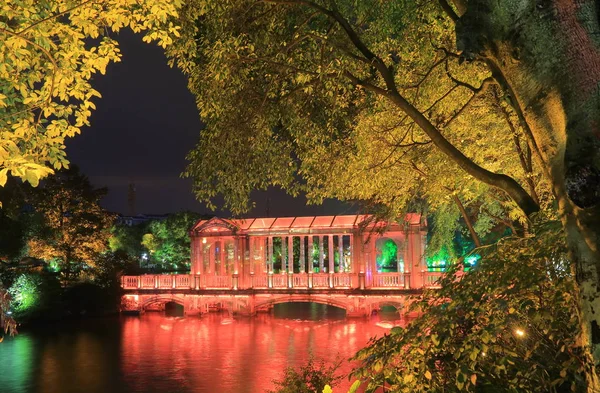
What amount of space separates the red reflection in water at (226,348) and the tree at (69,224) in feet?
17.5

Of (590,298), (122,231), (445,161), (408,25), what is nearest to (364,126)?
(445,161)

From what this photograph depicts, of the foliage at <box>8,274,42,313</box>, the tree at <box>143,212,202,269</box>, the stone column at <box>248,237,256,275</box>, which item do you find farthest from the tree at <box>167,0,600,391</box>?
the tree at <box>143,212,202,269</box>

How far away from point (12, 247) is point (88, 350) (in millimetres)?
10003

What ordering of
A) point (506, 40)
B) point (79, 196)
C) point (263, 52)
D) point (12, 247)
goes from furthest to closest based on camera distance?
point (79, 196) → point (12, 247) → point (263, 52) → point (506, 40)

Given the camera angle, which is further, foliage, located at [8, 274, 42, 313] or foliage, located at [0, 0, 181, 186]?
foliage, located at [8, 274, 42, 313]

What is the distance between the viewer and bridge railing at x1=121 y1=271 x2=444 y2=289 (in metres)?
25.1

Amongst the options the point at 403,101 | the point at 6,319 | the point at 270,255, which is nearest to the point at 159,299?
the point at 270,255

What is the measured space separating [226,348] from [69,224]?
1539 centimetres

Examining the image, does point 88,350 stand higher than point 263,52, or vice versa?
point 263,52

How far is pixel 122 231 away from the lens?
1715 inches

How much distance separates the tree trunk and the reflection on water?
8.27 metres

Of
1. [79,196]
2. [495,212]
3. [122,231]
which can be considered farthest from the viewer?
[122,231]

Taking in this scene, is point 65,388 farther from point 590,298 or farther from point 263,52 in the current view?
point 590,298

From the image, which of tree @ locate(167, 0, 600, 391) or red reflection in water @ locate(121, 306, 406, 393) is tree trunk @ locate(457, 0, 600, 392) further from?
red reflection in water @ locate(121, 306, 406, 393)
